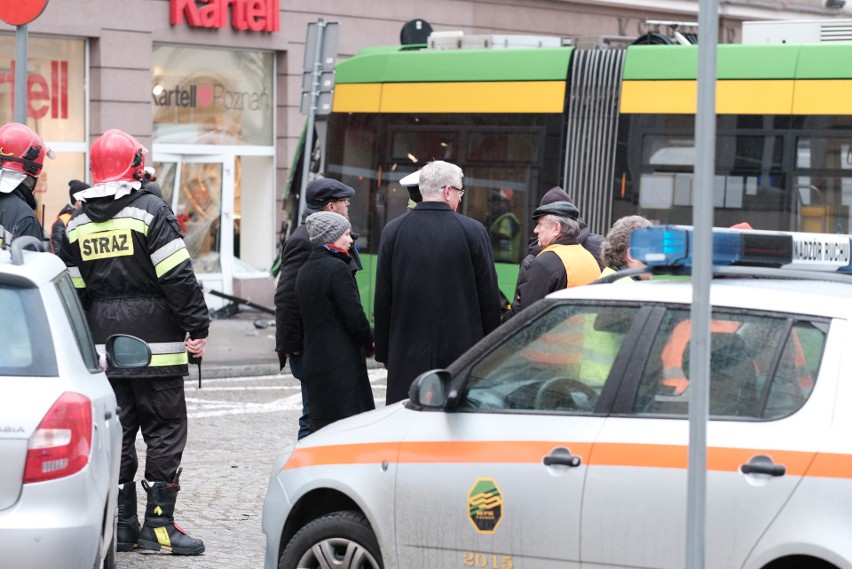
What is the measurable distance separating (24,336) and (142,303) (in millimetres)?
2189

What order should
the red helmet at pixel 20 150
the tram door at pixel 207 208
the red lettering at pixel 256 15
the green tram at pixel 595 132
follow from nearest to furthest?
1. the red helmet at pixel 20 150
2. the green tram at pixel 595 132
3. the tram door at pixel 207 208
4. the red lettering at pixel 256 15

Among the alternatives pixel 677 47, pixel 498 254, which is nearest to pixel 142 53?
pixel 498 254

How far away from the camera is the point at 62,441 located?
4750mm

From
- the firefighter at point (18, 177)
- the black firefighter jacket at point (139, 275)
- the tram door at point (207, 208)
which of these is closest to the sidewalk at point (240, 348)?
the tram door at point (207, 208)

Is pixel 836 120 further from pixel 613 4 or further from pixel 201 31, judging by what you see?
pixel 613 4

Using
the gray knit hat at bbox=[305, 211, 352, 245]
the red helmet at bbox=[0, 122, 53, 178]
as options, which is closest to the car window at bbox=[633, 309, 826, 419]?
the gray knit hat at bbox=[305, 211, 352, 245]

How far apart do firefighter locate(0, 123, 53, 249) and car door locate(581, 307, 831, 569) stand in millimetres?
3706

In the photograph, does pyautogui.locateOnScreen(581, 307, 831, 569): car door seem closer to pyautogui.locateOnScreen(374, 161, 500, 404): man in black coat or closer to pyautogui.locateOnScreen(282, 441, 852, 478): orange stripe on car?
pyautogui.locateOnScreen(282, 441, 852, 478): orange stripe on car

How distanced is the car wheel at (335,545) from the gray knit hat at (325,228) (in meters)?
2.08

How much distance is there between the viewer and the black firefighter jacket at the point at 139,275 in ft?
23.0

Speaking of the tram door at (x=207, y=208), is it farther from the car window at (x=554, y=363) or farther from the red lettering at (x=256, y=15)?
the car window at (x=554, y=363)

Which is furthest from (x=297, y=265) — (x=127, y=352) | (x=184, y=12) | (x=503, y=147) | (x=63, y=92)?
(x=184, y=12)

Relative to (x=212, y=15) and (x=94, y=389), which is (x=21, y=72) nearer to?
(x=94, y=389)

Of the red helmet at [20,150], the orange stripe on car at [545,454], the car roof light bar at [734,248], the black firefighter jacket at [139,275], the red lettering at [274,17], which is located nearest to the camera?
the orange stripe on car at [545,454]
